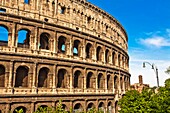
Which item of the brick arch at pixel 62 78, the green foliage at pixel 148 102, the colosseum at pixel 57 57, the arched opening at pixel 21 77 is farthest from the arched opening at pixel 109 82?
the arched opening at pixel 21 77

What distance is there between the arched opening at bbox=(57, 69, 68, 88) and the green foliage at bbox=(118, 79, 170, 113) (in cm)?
683

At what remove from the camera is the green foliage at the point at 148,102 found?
16859 millimetres

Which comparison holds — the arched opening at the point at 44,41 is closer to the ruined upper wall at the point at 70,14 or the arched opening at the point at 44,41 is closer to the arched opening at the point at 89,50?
the ruined upper wall at the point at 70,14

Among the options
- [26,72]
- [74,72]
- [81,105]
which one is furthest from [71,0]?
[81,105]

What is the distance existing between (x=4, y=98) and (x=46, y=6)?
35.7ft

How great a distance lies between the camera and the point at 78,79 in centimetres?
2438

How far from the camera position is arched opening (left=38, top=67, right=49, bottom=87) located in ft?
69.1

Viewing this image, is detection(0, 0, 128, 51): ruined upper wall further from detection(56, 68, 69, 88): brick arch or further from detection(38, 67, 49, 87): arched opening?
detection(56, 68, 69, 88): brick arch

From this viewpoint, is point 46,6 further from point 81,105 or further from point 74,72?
point 81,105

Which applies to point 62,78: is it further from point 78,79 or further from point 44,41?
point 44,41

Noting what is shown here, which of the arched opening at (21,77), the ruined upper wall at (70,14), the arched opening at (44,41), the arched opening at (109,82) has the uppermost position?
the ruined upper wall at (70,14)

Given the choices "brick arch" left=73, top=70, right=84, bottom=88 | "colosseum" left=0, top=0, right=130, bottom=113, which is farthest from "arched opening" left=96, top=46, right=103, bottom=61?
"brick arch" left=73, top=70, right=84, bottom=88

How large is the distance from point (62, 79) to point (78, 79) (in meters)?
2.27

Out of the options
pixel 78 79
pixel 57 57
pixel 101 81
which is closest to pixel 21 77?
pixel 57 57
